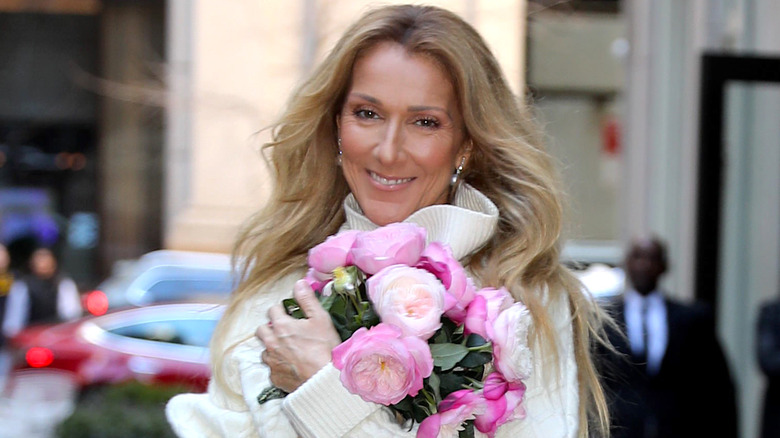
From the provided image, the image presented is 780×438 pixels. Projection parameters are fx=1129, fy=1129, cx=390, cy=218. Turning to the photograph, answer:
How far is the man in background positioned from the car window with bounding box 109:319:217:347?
3.65m

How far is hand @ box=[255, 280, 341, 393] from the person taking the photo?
79.1 inches

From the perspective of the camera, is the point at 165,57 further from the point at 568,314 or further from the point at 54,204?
the point at 568,314

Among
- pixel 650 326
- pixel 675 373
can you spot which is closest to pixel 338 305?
pixel 675 373

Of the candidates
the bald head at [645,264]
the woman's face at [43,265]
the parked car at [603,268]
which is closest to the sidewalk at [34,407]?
the parked car at [603,268]

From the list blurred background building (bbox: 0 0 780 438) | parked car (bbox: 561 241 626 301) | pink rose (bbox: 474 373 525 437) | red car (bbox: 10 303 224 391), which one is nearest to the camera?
pink rose (bbox: 474 373 525 437)

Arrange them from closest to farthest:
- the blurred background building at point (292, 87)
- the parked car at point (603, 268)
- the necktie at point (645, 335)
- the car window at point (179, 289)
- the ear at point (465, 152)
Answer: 1. the ear at point (465, 152)
2. the necktie at point (645, 335)
3. the blurred background building at point (292, 87)
4. the parked car at point (603, 268)
5. the car window at point (179, 289)

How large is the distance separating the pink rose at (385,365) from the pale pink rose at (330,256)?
20 centimetres

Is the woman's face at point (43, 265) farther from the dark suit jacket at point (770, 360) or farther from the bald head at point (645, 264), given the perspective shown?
the dark suit jacket at point (770, 360)

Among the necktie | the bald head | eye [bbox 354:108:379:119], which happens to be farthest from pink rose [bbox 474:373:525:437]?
the bald head

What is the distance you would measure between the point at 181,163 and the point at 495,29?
4.32 m

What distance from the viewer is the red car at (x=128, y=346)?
8172 mm

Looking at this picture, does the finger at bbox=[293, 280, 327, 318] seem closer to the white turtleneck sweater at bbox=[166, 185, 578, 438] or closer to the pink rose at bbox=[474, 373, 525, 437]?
the white turtleneck sweater at bbox=[166, 185, 578, 438]

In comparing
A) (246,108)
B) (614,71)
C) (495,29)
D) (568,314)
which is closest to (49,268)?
(246,108)

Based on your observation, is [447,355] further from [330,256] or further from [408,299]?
[330,256]
